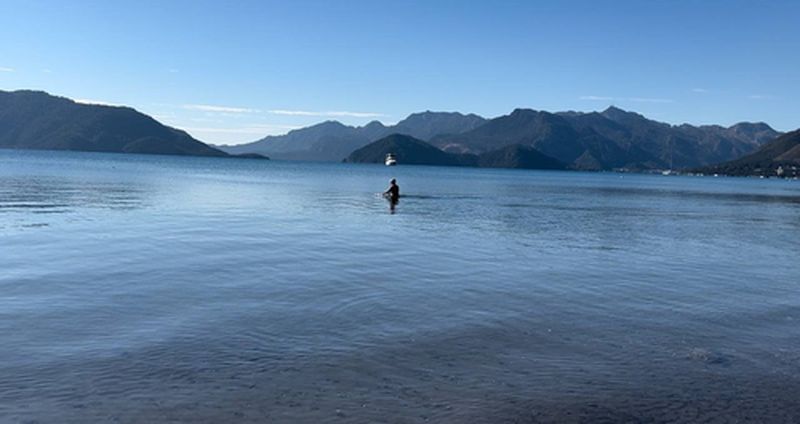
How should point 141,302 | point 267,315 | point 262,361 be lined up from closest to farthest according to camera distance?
point 262,361
point 267,315
point 141,302

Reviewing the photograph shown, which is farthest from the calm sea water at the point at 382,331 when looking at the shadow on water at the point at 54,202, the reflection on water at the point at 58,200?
the reflection on water at the point at 58,200

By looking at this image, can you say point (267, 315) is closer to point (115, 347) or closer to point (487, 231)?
point (115, 347)

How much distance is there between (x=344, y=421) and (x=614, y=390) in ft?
18.3

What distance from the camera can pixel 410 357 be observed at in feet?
44.1

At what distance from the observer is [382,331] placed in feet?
50.5

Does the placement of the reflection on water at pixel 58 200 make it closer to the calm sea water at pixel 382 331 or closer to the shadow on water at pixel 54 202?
the shadow on water at pixel 54 202

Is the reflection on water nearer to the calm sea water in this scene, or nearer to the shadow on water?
the shadow on water

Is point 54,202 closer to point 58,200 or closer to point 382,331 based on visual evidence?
point 58,200

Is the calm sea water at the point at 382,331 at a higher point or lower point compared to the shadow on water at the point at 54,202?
lower

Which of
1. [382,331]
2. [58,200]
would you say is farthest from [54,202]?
[382,331]

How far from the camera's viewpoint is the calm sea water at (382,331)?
10828 mm

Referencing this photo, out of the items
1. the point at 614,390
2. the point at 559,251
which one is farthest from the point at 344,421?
the point at 559,251

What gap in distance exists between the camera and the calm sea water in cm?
1083

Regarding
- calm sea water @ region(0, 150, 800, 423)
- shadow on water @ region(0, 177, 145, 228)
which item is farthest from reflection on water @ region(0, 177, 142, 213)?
calm sea water @ region(0, 150, 800, 423)
